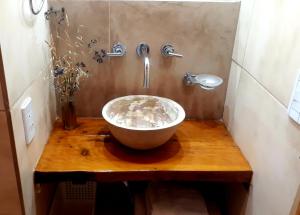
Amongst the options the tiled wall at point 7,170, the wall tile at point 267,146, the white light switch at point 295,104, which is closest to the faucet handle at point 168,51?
the wall tile at point 267,146

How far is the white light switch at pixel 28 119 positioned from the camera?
36.4 inches

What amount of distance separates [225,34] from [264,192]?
26.2 inches

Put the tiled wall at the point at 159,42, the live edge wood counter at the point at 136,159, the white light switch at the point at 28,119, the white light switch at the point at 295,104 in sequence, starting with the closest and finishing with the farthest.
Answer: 1. the white light switch at the point at 295,104
2. the white light switch at the point at 28,119
3. the live edge wood counter at the point at 136,159
4. the tiled wall at the point at 159,42

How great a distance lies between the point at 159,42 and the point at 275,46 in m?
0.51

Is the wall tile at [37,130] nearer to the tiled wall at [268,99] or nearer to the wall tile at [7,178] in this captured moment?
the wall tile at [7,178]

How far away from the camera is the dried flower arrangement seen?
1.25 m

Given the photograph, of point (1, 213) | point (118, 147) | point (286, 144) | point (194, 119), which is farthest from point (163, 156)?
point (1, 213)

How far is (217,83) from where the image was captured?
127 cm

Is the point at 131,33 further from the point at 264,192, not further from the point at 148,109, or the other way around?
the point at 264,192

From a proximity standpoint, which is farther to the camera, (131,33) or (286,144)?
(131,33)

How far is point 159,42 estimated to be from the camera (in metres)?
1.30

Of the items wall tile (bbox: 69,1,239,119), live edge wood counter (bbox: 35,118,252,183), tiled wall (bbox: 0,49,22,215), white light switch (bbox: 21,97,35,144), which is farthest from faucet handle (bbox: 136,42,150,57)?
tiled wall (bbox: 0,49,22,215)

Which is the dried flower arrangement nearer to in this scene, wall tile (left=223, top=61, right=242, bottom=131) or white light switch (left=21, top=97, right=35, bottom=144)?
white light switch (left=21, top=97, right=35, bottom=144)

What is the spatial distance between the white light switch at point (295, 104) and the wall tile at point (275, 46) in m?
0.03
